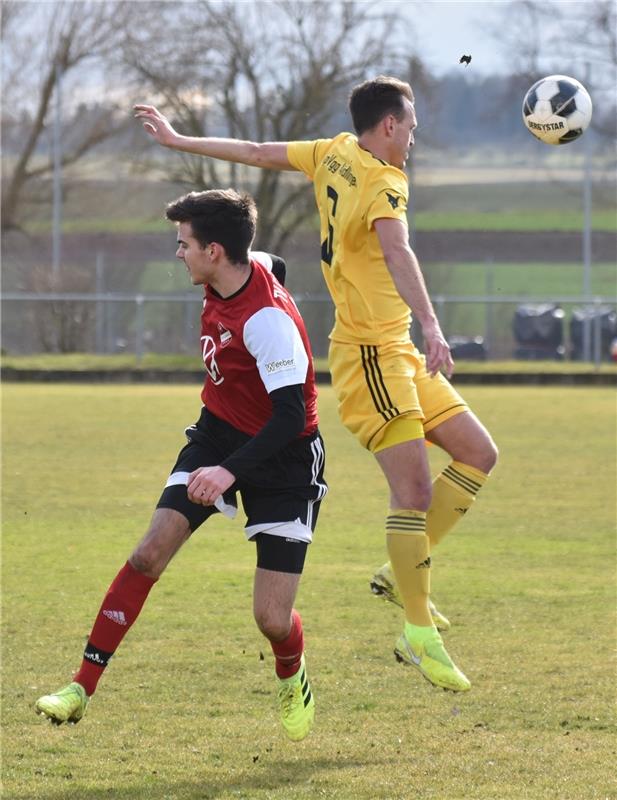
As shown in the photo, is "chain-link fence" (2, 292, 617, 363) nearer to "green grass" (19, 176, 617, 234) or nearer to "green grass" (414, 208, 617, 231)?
"green grass" (19, 176, 617, 234)

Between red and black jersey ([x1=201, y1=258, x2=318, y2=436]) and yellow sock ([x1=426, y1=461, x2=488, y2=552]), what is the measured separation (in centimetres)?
125

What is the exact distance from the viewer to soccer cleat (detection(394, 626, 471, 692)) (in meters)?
5.31

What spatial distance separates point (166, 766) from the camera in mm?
4656

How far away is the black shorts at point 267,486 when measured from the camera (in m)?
5.01

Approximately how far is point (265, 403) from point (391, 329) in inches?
37.7

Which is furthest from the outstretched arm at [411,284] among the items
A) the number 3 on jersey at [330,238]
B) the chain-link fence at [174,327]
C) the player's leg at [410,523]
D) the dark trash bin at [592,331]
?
the dark trash bin at [592,331]

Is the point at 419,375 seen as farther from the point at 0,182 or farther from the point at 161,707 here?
the point at 0,182

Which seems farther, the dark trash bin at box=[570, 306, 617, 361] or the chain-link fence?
the dark trash bin at box=[570, 306, 617, 361]

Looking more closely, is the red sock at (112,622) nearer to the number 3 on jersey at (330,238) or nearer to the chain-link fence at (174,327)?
the number 3 on jersey at (330,238)

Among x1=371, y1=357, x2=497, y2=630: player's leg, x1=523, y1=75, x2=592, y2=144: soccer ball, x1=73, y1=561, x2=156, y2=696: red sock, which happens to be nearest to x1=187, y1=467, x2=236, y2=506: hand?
x1=73, y1=561, x2=156, y2=696: red sock

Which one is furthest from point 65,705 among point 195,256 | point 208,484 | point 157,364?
point 157,364

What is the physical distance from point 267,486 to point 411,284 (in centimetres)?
105

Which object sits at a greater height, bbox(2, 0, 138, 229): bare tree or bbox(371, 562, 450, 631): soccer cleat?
bbox(2, 0, 138, 229): bare tree

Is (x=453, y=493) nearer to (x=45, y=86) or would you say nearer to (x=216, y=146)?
(x=216, y=146)
